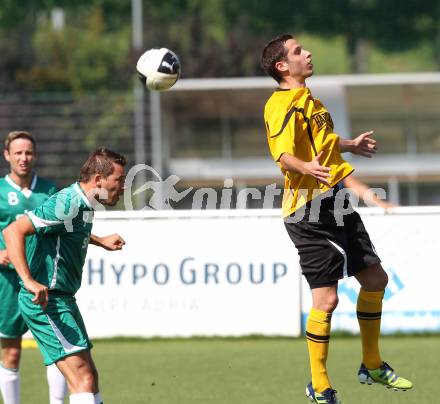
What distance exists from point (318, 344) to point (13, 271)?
2097 mm

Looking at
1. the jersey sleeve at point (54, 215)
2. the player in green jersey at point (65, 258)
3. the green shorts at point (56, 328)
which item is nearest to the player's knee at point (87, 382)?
the player in green jersey at point (65, 258)

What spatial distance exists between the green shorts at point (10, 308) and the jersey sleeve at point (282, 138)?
201 centimetres

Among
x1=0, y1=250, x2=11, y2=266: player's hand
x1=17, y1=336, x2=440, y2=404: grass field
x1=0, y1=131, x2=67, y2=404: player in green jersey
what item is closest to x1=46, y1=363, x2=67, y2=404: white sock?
x1=0, y1=131, x2=67, y2=404: player in green jersey

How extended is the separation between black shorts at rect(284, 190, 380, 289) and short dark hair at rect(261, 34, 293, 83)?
0.84 metres

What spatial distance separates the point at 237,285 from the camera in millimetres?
10805

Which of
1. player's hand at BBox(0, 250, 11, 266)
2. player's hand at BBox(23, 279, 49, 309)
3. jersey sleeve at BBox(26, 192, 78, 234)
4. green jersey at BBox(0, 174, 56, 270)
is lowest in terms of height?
player's hand at BBox(0, 250, 11, 266)

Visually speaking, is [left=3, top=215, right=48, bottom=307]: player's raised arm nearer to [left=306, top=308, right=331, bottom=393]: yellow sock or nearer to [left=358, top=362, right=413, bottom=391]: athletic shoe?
[left=306, top=308, right=331, bottom=393]: yellow sock

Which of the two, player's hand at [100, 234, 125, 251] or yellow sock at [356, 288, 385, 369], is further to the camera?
yellow sock at [356, 288, 385, 369]

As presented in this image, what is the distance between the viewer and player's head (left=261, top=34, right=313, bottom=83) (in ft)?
20.9

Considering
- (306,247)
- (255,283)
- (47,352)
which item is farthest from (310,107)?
(255,283)

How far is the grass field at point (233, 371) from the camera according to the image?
24.8ft

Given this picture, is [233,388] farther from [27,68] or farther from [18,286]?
[27,68]

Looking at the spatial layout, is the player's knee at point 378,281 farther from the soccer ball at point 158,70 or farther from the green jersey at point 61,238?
the soccer ball at point 158,70

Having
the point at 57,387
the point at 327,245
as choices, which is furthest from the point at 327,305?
the point at 57,387
